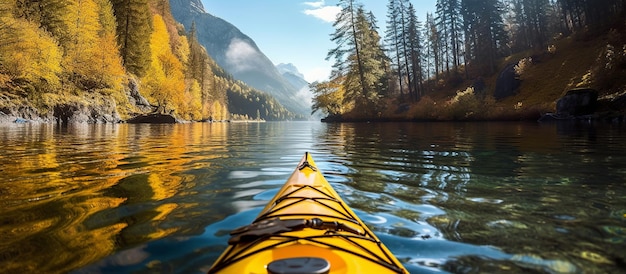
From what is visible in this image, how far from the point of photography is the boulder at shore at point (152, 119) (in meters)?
34.3

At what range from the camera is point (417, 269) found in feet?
7.52

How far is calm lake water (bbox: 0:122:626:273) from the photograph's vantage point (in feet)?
8.05

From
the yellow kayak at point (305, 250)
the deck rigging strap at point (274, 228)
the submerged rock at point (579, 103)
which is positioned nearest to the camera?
the yellow kayak at point (305, 250)

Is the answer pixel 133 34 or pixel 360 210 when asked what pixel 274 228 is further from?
pixel 133 34

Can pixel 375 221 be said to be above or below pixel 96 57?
below

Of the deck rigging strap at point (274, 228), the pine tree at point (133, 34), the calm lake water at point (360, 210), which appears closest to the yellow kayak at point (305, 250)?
the deck rigging strap at point (274, 228)

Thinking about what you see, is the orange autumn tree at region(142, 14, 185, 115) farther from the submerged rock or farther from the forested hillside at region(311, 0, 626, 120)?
the submerged rock

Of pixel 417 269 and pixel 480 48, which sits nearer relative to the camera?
pixel 417 269

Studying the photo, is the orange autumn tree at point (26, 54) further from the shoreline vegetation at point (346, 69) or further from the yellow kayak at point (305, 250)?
the yellow kayak at point (305, 250)

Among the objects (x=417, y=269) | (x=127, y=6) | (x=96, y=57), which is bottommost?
(x=417, y=269)

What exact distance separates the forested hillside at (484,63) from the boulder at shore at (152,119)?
1749 centimetres

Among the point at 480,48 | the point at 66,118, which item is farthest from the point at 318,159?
the point at 480,48

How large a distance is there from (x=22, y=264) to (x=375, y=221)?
2.88 meters

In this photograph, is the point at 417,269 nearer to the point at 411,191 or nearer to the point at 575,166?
the point at 411,191
